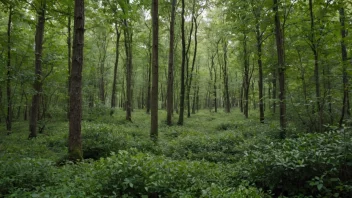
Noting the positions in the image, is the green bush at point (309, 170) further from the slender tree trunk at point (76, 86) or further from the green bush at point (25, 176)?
the slender tree trunk at point (76, 86)

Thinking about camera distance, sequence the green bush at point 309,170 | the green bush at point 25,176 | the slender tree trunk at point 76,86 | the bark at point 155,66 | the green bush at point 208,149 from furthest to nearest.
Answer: the bark at point 155,66, the green bush at point 208,149, the slender tree trunk at point 76,86, the green bush at point 25,176, the green bush at point 309,170

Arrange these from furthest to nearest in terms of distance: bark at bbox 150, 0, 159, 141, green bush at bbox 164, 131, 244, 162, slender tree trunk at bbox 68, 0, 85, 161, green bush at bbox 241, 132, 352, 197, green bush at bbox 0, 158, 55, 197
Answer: bark at bbox 150, 0, 159, 141 → green bush at bbox 164, 131, 244, 162 → slender tree trunk at bbox 68, 0, 85, 161 → green bush at bbox 0, 158, 55, 197 → green bush at bbox 241, 132, 352, 197

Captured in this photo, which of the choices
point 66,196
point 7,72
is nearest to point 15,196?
point 66,196

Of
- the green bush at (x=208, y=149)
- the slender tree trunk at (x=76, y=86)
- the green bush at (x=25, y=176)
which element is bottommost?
the green bush at (x=208, y=149)

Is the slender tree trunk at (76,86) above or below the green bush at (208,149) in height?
above

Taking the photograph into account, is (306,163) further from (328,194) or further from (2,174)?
(2,174)

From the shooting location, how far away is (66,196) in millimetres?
3525

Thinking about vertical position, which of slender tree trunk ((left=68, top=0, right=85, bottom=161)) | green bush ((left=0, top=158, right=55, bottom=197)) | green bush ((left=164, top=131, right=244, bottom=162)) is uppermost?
slender tree trunk ((left=68, top=0, right=85, bottom=161))

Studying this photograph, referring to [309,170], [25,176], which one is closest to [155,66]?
[25,176]

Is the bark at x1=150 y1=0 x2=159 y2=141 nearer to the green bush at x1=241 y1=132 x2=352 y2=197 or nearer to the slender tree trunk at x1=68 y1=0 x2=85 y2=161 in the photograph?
the slender tree trunk at x1=68 y1=0 x2=85 y2=161

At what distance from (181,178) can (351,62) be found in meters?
8.75

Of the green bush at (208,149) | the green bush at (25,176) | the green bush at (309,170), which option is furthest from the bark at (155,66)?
the green bush at (309,170)

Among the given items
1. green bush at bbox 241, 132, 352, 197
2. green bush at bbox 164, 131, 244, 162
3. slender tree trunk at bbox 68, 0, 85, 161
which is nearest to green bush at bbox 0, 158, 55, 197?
slender tree trunk at bbox 68, 0, 85, 161

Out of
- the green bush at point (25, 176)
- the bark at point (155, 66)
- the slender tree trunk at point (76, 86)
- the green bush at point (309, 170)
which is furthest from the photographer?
the bark at point (155, 66)
